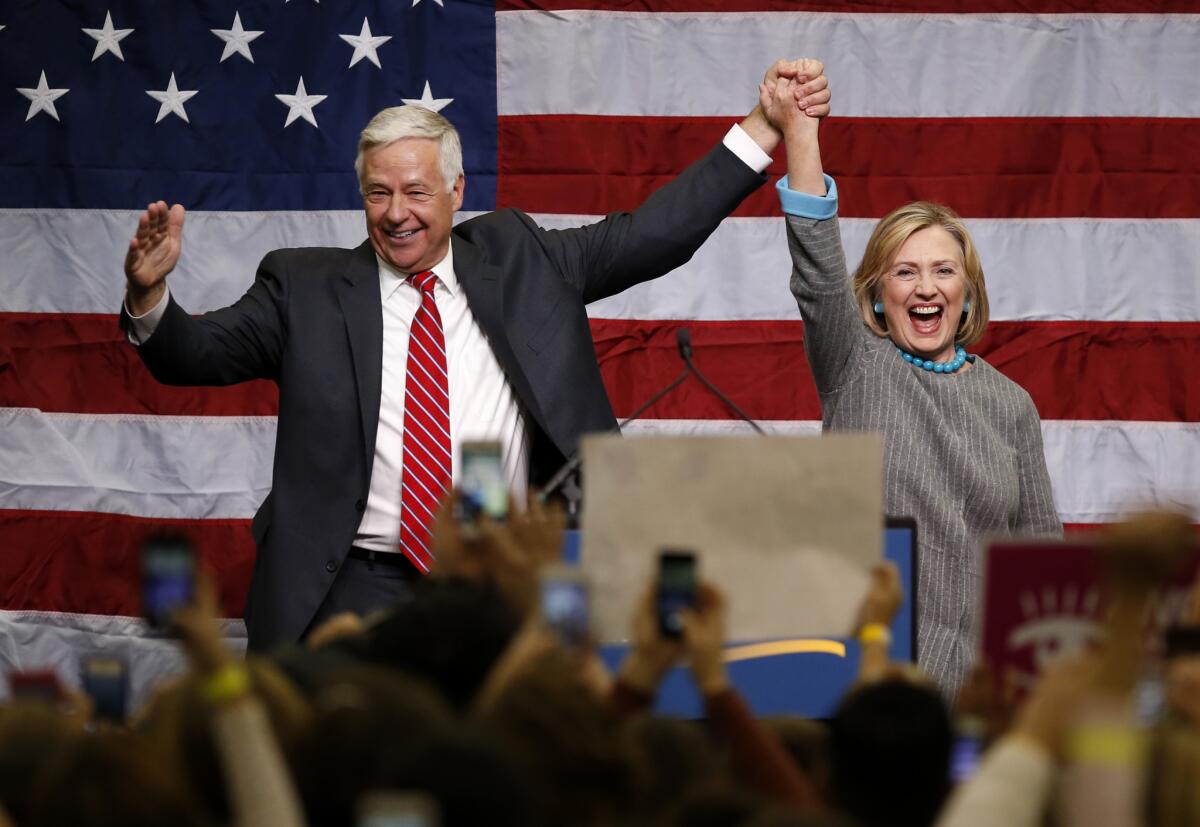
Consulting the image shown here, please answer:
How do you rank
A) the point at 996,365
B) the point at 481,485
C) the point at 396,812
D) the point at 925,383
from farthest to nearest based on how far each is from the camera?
1. the point at 996,365
2. the point at 925,383
3. the point at 481,485
4. the point at 396,812

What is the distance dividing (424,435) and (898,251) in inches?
35.6

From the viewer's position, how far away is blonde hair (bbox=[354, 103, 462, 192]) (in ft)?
9.10

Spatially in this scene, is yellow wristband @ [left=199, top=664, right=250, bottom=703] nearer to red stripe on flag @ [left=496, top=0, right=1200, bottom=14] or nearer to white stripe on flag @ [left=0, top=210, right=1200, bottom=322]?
white stripe on flag @ [left=0, top=210, right=1200, bottom=322]

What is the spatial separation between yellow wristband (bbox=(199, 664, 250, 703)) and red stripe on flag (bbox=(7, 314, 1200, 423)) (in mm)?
2675

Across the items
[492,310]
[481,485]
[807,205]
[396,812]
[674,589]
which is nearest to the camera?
[396,812]

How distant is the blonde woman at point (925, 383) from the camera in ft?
8.09

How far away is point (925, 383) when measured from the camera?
2.61 m

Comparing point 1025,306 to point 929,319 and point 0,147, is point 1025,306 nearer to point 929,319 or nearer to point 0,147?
point 929,319

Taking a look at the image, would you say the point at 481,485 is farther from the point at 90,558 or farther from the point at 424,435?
the point at 90,558

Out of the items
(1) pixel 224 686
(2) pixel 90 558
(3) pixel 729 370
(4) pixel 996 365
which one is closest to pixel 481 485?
(1) pixel 224 686

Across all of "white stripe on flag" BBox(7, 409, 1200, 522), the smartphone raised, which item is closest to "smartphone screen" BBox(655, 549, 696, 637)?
the smartphone raised

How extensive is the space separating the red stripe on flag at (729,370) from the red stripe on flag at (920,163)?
0.98ft

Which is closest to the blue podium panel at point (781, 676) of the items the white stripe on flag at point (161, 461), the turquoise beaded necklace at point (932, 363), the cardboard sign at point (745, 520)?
the cardboard sign at point (745, 520)

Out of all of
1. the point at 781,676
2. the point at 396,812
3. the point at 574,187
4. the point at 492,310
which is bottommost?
the point at 396,812
